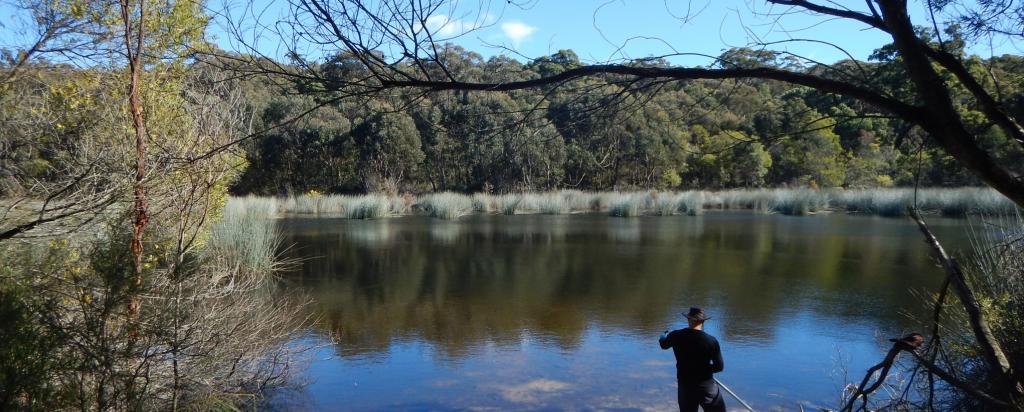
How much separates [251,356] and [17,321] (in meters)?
2.06

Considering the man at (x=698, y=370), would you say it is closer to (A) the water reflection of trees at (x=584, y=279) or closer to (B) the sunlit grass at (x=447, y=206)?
(A) the water reflection of trees at (x=584, y=279)

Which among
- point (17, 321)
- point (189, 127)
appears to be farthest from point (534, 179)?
point (17, 321)

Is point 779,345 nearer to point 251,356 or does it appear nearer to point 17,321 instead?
point 251,356

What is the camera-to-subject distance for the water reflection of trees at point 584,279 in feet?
26.9

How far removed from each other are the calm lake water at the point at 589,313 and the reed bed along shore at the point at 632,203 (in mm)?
6539

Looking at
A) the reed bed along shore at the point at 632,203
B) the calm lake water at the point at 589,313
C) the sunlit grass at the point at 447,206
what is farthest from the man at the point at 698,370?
the sunlit grass at the point at 447,206

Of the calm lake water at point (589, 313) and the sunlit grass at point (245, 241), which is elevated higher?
the sunlit grass at point (245, 241)

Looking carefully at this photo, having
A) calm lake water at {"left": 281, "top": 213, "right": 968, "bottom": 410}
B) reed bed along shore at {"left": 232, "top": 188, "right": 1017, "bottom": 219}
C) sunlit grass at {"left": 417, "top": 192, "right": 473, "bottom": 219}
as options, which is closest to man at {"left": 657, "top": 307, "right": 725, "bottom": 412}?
calm lake water at {"left": 281, "top": 213, "right": 968, "bottom": 410}

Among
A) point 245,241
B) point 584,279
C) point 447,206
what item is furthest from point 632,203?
point 245,241

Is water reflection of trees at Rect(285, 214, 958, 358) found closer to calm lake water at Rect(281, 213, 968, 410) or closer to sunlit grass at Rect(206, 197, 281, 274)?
calm lake water at Rect(281, 213, 968, 410)

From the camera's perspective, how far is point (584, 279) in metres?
11.3

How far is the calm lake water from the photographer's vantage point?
605cm

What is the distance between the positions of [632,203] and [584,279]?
45.7ft

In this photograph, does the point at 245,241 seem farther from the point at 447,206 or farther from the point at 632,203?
the point at 632,203
